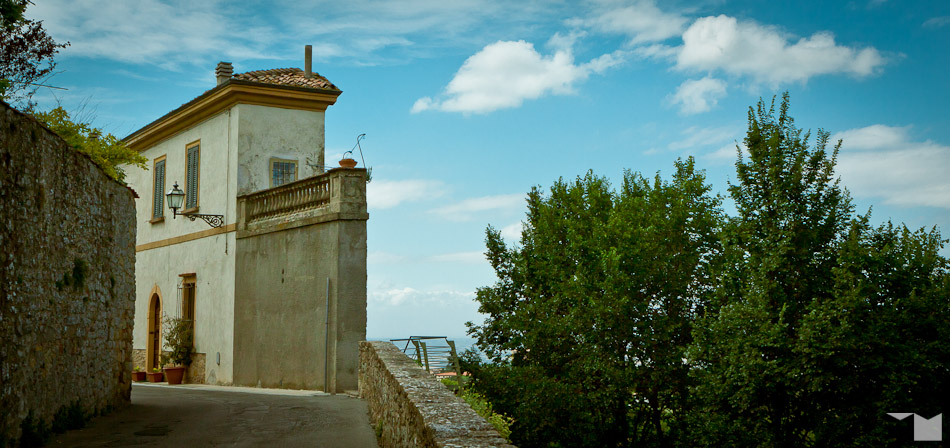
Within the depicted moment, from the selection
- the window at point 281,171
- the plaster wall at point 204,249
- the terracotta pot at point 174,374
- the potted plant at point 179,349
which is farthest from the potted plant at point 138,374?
the window at point 281,171

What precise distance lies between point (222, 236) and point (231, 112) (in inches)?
121

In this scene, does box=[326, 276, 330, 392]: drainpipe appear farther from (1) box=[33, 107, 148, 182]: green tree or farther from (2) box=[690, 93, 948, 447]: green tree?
(2) box=[690, 93, 948, 447]: green tree

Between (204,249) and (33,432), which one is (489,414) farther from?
(33,432)

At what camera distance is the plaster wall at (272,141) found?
1895 centimetres

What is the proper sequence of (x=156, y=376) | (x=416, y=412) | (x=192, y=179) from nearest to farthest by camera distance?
(x=416, y=412), (x=192, y=179), (x=156, y=376)

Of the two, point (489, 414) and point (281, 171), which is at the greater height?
point (281, 171)

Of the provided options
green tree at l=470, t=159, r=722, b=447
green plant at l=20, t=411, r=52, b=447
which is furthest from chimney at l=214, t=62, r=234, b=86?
green plant at l=20, t=411, r=52, b=447

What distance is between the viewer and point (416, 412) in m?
6.18

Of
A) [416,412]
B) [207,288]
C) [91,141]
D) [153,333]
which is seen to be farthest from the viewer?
[153,333]

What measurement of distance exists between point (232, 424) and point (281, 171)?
1008cm

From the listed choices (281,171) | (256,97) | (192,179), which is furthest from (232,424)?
(192,179)

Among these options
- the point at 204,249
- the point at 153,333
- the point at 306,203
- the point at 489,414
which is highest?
the point at 306,203

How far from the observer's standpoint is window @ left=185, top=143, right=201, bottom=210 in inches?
816

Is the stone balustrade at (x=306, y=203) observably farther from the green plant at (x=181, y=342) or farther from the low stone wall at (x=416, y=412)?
the low stone wall at (x=416, y=412)
